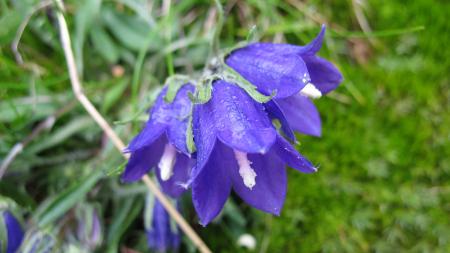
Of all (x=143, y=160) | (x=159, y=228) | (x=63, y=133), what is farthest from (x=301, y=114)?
(x=63, y=133)

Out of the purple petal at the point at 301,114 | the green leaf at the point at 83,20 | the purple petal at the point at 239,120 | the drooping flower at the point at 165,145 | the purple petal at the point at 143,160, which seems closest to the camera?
the purple petal at the point at 239,120

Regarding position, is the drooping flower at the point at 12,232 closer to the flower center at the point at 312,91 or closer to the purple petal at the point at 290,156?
the purple petal at the point at 290,156

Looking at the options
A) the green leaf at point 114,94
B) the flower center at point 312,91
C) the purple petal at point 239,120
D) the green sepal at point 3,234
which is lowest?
the green leaf at point 114,94

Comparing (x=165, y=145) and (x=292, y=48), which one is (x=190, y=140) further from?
(x=292, y=48)

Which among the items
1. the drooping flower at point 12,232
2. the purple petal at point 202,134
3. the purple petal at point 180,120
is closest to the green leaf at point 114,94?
the drooping flower at point 12,232

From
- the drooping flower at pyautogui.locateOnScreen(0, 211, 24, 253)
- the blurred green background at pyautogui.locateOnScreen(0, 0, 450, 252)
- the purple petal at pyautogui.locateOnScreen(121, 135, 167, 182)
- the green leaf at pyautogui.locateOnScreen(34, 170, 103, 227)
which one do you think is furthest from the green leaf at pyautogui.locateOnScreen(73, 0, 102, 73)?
the purple petal at pyautogui.locateOnScreen(121, 135, 167, 182)

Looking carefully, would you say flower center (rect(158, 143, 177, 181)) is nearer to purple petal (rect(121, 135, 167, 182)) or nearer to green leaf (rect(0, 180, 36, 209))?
purple petal (rect(121, 135, 167, 182))
